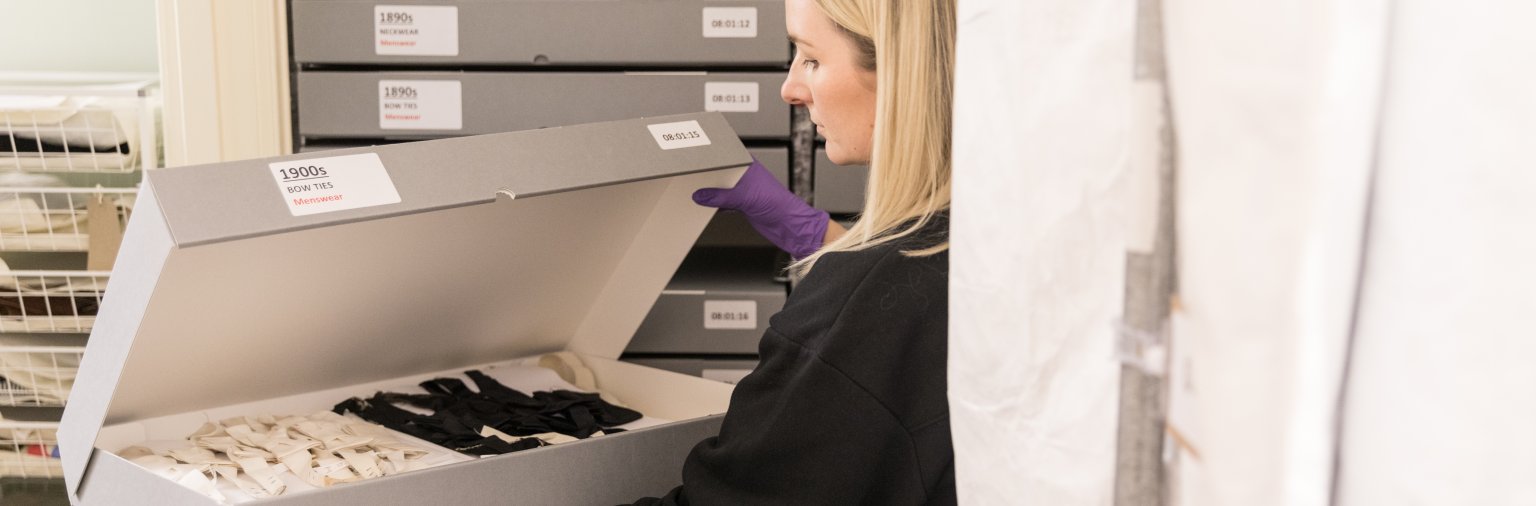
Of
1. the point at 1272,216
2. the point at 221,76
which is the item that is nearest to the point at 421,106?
the point at 221,76

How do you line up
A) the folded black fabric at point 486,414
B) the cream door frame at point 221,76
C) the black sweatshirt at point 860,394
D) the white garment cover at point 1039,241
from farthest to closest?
the cream door frame at point 221,76 < the folded black fabric at point 486,414 < the black sweatshirt at point 860,394 < the white garment cover at point 1039,241

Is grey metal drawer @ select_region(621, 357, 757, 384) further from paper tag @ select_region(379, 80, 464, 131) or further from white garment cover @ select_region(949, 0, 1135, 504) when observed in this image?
white garment cover @ select_region(949, 0, 1135, 504)

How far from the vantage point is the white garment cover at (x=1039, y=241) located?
0.54 meters

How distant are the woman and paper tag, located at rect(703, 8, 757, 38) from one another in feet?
1.73

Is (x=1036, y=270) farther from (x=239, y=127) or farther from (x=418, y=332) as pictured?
(x=239, y=127)

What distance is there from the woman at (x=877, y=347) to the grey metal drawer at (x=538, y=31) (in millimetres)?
535

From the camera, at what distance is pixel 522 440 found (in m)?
1.46

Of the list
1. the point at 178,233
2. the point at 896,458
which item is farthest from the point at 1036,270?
the point at 178,233

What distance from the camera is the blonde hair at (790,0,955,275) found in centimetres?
108

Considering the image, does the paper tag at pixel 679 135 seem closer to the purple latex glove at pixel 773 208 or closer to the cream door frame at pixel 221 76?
the purple latex glove at pixel 773 208

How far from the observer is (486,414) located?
1.56 metres

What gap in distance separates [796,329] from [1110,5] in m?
0.58

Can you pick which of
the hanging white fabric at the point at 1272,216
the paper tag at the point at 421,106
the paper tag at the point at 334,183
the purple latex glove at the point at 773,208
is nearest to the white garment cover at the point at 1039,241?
the hanging white fabric at the point at 1272,216

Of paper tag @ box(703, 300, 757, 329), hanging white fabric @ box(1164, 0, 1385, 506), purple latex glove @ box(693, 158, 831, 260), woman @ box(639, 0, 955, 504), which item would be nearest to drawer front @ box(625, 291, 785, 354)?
paper tag @ box(703, 300, 757, 329)
